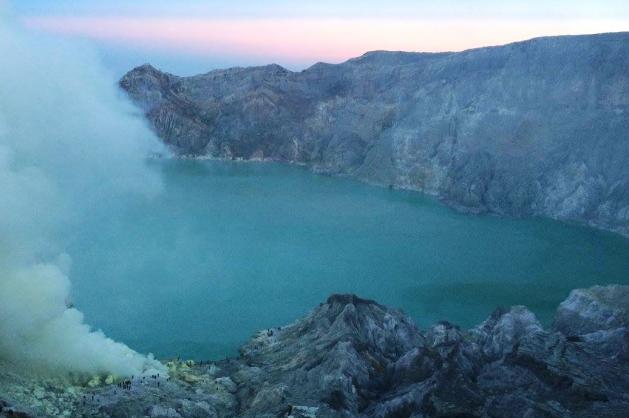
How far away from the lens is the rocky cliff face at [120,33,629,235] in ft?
206

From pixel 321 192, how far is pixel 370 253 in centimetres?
2288

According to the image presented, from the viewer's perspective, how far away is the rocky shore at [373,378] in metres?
18.8

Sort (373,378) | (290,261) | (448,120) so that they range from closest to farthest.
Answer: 1. (373,378)
2. (290,261)
3. (448,120)

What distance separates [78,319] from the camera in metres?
22.8

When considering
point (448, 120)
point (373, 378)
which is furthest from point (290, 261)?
point (448, 120)

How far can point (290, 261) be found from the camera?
42.0 meters

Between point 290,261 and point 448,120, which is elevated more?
point 448,120

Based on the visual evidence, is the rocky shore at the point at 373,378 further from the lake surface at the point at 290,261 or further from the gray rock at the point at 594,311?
the lake surface at the point at 290,261

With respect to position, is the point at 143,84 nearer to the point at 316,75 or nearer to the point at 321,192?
the point at 316,75

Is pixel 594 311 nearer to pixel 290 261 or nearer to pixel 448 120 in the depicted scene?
pixel 290 261

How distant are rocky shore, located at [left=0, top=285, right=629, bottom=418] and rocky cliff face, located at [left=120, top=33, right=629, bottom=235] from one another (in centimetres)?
3611

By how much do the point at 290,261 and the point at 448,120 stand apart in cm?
3805

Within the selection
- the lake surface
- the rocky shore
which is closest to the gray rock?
the rocky shore

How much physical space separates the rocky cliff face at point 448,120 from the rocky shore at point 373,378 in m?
36.1
